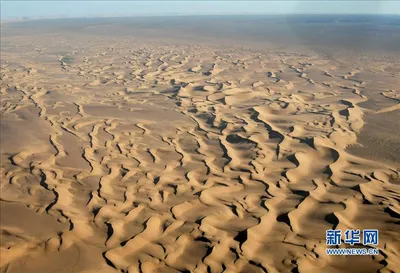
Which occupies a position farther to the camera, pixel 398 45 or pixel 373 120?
pixel 398 45

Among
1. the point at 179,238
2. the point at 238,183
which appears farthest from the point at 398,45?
the point at 179,238

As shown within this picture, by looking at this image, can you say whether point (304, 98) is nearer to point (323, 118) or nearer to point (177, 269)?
point (323, 118)

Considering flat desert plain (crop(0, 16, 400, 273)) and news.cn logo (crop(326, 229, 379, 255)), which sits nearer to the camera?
news.cn logo (crop(326, 229, 379, 255))

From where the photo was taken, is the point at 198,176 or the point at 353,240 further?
the point at 198,176

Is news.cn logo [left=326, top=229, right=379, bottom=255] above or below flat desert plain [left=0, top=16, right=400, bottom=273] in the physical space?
above
